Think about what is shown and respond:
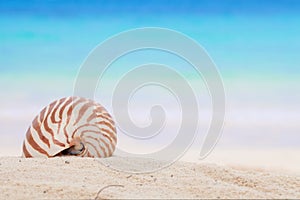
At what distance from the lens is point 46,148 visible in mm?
5633

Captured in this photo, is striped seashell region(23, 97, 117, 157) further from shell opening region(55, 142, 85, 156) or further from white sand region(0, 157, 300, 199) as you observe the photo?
white sand region(0, 157, 300, 199)

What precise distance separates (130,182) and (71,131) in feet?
6.31

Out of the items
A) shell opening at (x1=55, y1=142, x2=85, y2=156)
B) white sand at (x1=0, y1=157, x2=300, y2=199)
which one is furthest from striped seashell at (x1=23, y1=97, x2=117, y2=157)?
white sand at (x1=0, y1=157, x2=300, y2=199)

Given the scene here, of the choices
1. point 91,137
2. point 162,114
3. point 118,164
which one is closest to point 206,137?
point 162,114

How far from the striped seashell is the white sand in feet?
2.44

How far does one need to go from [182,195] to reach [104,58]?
8.17 feet

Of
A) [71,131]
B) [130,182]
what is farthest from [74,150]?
[130,182]

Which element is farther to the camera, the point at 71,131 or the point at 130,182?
the point at 71,131

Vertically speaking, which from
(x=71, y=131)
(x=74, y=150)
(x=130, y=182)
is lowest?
(x=130, y=182)

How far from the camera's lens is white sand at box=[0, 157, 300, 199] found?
3.64 meters

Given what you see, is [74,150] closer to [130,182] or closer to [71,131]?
[71,131]

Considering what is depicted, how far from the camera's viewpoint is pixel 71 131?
573 cm

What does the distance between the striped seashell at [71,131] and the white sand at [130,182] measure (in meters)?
0.74

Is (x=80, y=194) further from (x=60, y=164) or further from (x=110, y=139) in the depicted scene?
(x=110, y=139)
